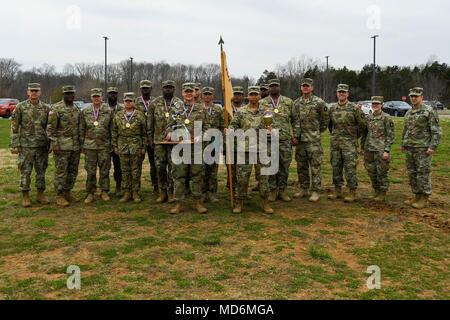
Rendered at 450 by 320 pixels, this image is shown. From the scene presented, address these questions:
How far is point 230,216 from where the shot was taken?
742cm

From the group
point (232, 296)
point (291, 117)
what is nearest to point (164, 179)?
point (291, 117)

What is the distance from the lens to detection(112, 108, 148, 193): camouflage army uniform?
8109mm

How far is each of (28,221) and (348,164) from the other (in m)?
6.48

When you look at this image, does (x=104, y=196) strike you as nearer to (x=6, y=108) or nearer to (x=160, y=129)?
(x=160, y=129)

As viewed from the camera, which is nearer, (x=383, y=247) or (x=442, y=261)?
(x=442, y=261)

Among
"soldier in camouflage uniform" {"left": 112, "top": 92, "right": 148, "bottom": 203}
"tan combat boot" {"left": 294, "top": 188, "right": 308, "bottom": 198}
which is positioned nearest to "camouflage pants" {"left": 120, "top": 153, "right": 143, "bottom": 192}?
"soldier in camouflage uniform" {"left": 112, "top": 92, "right": 148, "bottom": 203}

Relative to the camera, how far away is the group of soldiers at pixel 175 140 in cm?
774

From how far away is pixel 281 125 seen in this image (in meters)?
8.18

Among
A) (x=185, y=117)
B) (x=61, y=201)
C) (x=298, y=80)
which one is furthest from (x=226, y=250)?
(x=298, y=80)

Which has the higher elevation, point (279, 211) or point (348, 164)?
point (348, 164)

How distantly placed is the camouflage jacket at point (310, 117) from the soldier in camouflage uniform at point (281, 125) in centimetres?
14

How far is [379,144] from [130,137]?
5272mm
